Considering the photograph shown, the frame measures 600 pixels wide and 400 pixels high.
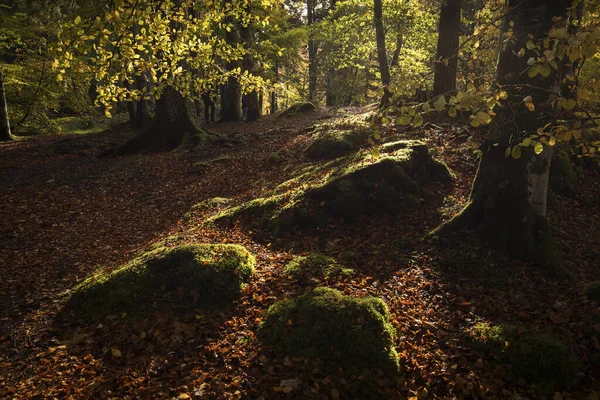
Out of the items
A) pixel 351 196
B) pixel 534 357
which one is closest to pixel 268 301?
pixel 351 196

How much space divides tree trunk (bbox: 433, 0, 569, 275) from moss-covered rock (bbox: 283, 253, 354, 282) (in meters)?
2.54

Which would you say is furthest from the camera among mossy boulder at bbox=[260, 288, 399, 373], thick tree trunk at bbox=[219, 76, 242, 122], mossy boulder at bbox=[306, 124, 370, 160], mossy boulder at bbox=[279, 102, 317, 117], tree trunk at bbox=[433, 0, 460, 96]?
mossy boulder at bbox=[279, 102, 317, 117]

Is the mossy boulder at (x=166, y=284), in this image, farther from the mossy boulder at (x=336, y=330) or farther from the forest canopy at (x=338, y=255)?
the mossy boulder at (x=336, y=330)

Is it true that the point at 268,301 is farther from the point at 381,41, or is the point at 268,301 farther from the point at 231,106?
the point at 231,106

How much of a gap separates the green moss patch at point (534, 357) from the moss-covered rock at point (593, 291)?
135 cm

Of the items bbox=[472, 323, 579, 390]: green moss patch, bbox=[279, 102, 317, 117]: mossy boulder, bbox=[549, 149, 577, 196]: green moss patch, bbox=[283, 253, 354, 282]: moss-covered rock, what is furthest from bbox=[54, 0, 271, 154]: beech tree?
bbox=[279, 102, 317, 117]: mossy boulder

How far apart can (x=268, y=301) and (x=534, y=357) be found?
11.4ft

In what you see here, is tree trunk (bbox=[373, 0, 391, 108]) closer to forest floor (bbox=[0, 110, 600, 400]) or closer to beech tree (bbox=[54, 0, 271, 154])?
forest floor (bbox=[0, 110, 600, 400])

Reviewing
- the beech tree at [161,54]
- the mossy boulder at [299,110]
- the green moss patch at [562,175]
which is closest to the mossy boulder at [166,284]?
the beech tree at [161,54]

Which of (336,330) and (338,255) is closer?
(336,330)

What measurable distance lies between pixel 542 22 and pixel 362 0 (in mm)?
13629

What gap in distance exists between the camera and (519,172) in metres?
6.22

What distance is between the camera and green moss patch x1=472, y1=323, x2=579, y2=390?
4359 millimetres

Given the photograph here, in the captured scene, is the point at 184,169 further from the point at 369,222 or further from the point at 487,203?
the point at 487,203
